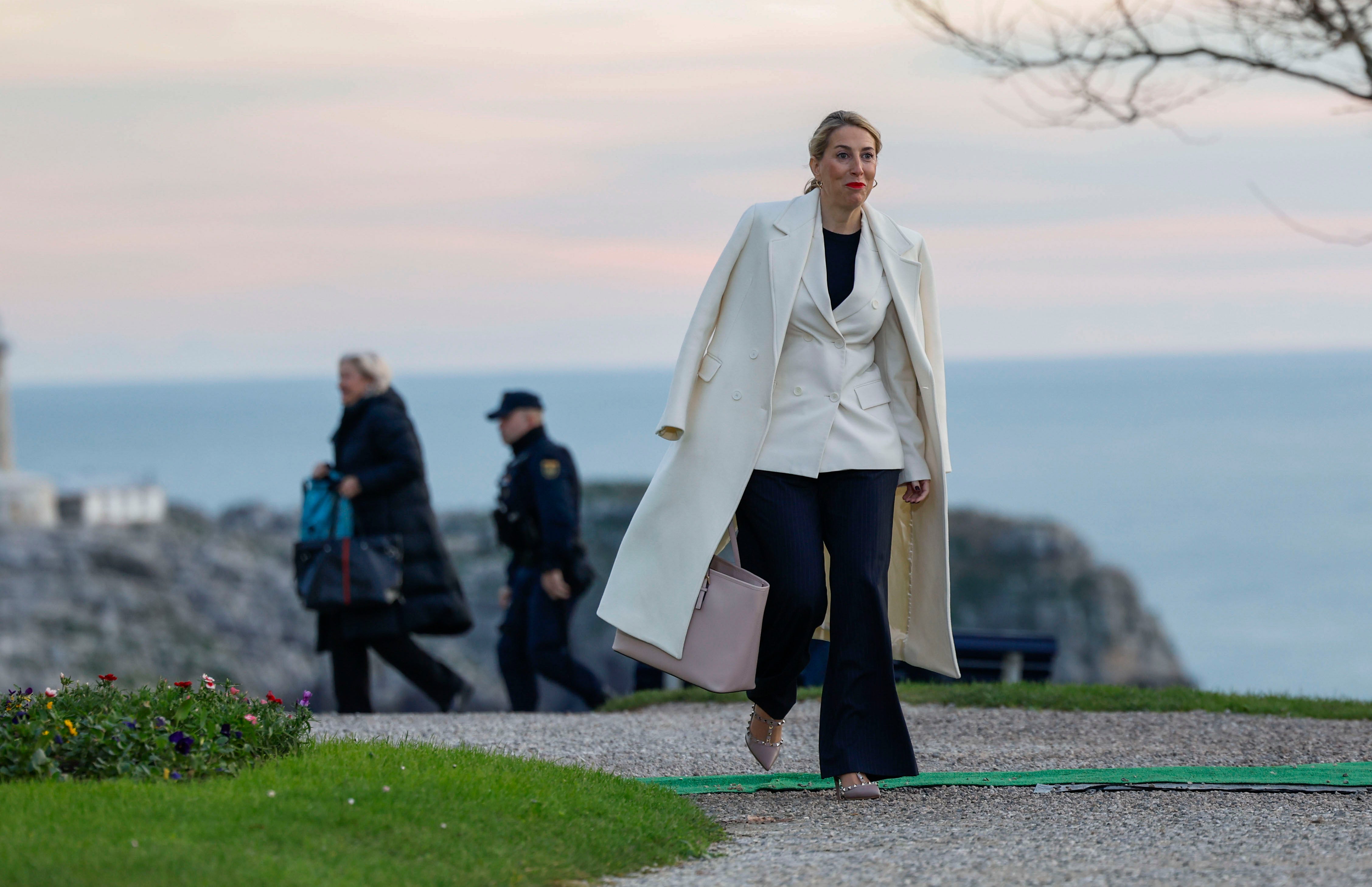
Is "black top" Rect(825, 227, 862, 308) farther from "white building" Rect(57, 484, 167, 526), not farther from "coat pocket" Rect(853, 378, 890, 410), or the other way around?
"white building" Rect(57, 484, 167, 526)

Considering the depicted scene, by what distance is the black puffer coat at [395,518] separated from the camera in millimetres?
8602

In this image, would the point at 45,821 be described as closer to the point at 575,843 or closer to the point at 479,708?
the point at 575,843

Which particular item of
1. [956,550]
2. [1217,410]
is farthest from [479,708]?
[1217,410]

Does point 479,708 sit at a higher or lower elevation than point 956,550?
lower

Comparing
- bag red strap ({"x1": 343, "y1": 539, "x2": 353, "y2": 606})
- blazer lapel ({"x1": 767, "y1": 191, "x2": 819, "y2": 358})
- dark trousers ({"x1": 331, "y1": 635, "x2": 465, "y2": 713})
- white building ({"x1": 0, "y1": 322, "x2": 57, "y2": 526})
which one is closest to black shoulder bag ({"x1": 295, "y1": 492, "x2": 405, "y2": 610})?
bag red strap ({"x1": 343, "y1": 539, "x2": 353, "y2": 606})

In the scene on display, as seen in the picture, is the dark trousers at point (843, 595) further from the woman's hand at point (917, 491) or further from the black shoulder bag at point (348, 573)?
the black shoulder bag at point (348, 573)

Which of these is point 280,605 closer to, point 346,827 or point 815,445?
point 815,445

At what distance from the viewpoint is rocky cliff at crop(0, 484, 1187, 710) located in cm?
2847

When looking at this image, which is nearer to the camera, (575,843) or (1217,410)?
(575,843)

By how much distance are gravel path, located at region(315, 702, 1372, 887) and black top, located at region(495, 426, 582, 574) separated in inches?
47.8

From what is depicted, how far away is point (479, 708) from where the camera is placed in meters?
24.3

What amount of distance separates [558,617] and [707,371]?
4078mm

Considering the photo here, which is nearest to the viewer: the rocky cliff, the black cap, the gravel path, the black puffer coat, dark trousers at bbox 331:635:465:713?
the gravel path

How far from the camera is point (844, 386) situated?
529cm
